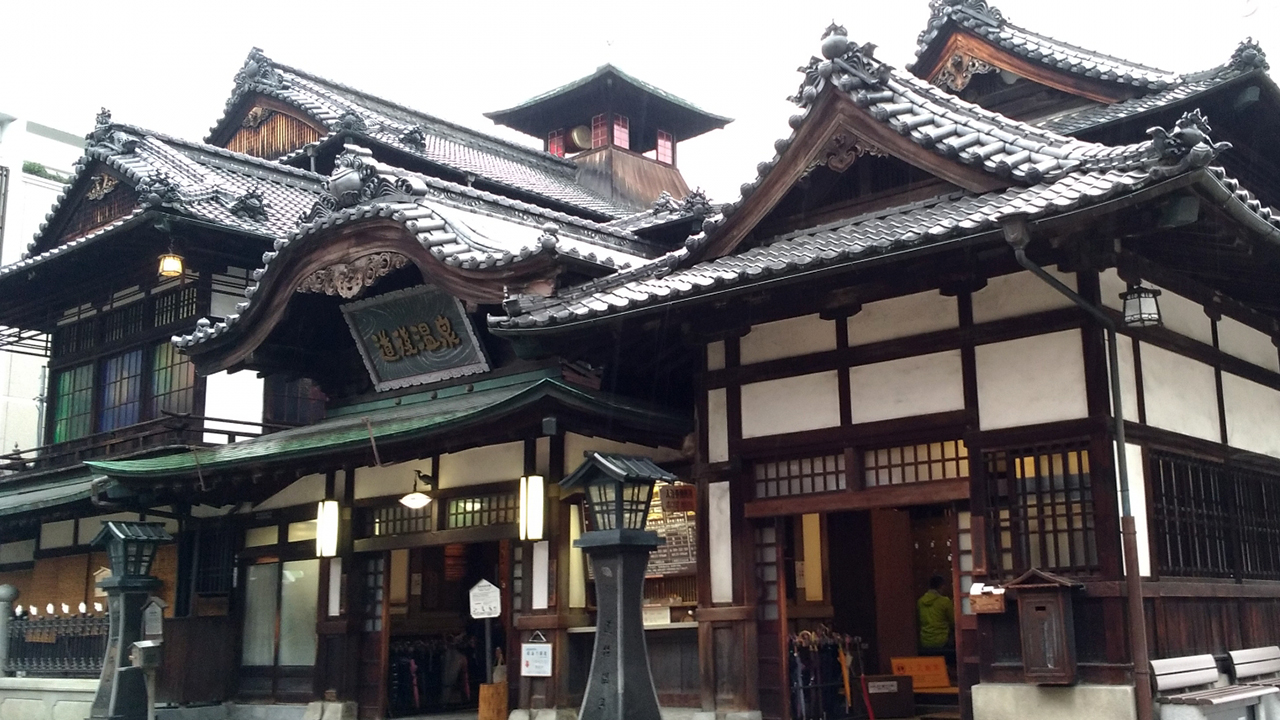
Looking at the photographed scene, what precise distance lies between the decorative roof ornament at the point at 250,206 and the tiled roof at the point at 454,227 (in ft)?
16.9

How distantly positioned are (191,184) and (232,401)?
A: 4.49 metres

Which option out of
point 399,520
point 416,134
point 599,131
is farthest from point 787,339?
point 599,131

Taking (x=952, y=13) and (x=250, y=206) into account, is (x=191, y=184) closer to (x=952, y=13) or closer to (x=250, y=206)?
(x=250, y=206)

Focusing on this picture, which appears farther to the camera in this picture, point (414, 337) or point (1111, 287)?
point (414, 337)

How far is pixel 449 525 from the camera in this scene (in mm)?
17500

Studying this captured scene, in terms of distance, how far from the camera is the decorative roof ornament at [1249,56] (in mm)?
15492

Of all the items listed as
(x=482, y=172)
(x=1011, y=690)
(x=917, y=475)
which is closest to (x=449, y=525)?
(x=917, y=475)

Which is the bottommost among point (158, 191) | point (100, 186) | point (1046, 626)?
point (1046, 626)

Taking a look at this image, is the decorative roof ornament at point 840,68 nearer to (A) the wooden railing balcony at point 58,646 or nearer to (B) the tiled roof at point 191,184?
(B) the tiled roof at point 191,184

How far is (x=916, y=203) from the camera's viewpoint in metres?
13.8

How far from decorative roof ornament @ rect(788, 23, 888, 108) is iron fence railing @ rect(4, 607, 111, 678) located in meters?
14.1

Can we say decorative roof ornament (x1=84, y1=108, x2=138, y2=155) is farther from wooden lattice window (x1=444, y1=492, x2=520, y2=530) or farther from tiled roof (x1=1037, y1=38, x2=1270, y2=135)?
tiled roof (x1=1037, y1=38, x2=1270, y2=135)

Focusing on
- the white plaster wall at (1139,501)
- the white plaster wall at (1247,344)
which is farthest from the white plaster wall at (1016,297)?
the white plaster wall at (1247,344)

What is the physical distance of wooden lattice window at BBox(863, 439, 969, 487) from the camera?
13.2m
